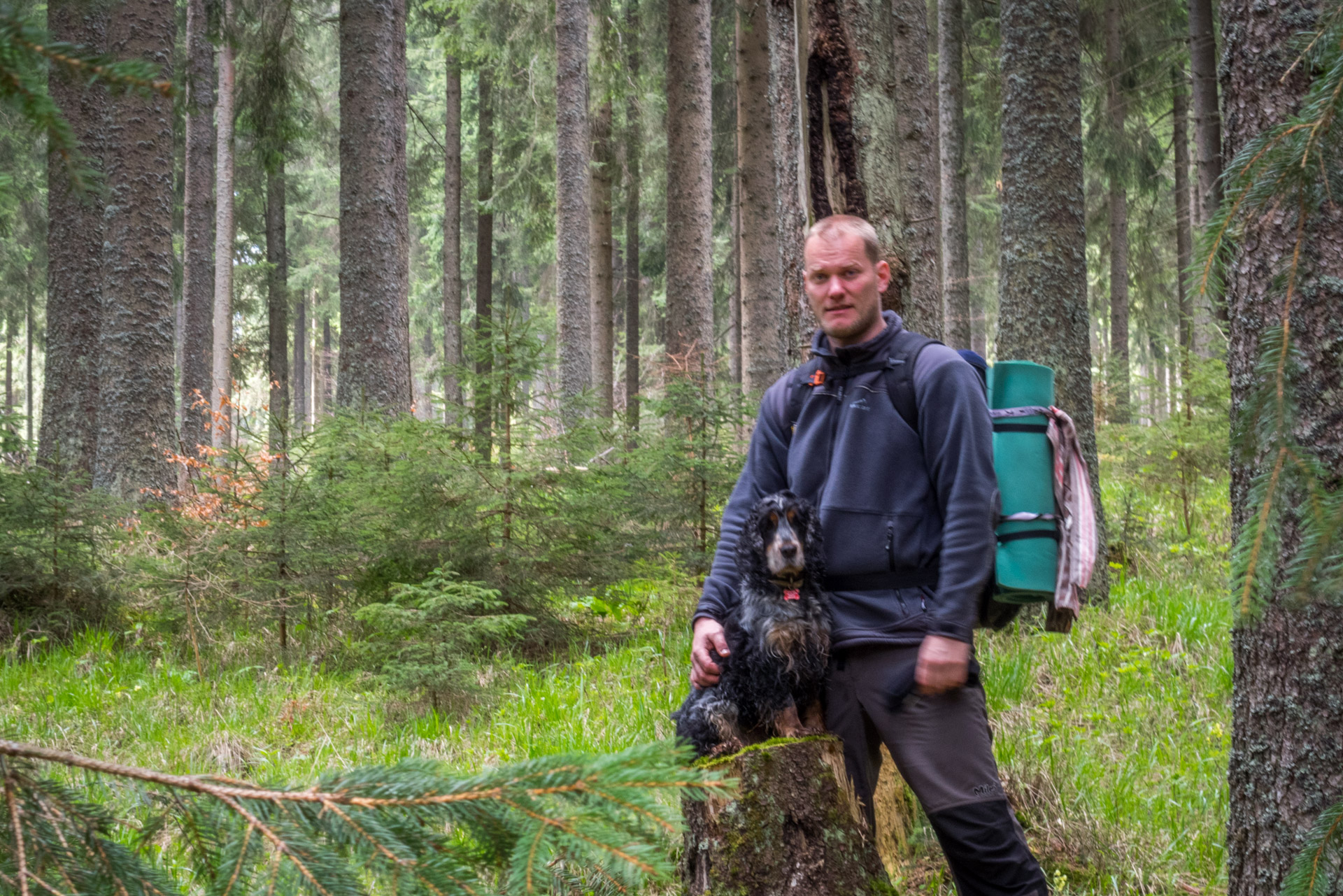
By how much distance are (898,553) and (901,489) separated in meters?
0.23

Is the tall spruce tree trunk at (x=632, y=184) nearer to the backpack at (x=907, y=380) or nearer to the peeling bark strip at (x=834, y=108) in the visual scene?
the peeling bark strip at (x=834, y=108)

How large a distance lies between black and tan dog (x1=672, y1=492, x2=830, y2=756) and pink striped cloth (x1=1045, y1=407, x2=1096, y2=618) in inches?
31.8

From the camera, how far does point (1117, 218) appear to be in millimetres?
20922

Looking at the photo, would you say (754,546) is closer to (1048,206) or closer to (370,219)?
(1048,206)

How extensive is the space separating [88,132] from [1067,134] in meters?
12.5

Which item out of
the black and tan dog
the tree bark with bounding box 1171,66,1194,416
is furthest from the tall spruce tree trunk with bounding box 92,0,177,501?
the tree bark with bounding box 1171,66,1194,416

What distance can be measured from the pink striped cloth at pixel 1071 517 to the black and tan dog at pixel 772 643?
81cm

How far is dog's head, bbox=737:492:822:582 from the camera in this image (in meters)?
3.11

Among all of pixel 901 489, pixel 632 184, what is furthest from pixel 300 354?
pixel 901 489

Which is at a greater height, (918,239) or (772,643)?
(918,239)

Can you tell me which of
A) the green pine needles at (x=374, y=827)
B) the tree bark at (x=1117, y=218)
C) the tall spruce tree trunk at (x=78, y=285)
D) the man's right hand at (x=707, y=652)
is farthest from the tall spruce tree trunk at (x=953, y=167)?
the green pine needles at (x=374, y=827)

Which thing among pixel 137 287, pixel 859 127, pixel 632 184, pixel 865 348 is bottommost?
A: pixel 865 348

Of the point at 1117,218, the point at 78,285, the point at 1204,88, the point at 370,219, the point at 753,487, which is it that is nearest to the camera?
the point at 753,487

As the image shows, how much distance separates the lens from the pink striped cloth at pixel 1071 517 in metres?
3.01
